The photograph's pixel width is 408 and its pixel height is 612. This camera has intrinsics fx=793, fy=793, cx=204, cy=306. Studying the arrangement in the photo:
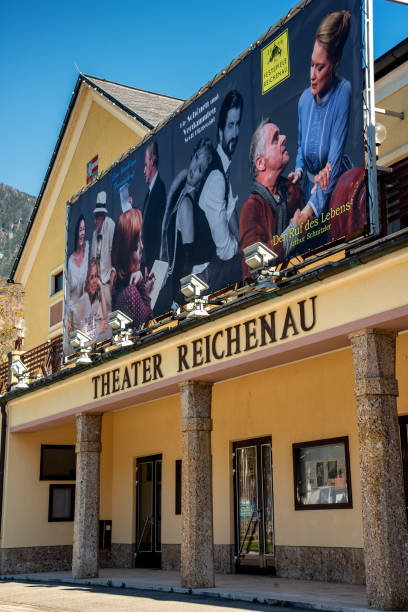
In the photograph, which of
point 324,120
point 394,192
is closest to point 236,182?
point 324,120

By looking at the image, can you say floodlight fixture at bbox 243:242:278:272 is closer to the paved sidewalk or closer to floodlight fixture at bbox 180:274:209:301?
floodlight fixture at bbox 180:274:209:301

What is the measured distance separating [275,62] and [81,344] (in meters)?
6.90

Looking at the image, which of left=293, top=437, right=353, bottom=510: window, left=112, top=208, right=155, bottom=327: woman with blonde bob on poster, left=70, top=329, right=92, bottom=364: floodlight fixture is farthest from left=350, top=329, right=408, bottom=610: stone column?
left=70, top=329, right=92, bottom=364: floodlight fixture

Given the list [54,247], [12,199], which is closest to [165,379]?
[54,247]

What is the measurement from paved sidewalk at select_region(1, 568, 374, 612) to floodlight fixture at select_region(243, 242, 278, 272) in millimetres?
4330

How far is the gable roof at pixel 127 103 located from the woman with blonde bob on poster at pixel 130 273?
4.02 metres

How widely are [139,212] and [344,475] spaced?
6.26 meters

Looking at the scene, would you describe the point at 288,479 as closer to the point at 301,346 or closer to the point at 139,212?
the point at 301,346

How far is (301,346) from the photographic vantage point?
33.4 feet

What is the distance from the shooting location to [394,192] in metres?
9.98

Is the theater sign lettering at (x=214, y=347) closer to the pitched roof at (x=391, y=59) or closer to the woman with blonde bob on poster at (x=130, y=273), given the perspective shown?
the woman with blonde bob on poster at (x=130, y=273)

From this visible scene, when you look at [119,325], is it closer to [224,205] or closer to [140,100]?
[224,205]

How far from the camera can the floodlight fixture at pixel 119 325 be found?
14.4m

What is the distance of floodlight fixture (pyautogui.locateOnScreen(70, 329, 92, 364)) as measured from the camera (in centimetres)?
1543
